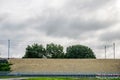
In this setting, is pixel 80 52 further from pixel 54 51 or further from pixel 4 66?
pixel 4 66

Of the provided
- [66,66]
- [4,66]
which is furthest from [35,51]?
[4,66]

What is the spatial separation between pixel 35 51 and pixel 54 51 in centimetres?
548

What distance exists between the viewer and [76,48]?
9250 centimetres

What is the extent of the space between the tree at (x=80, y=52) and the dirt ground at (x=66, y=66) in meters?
14.4

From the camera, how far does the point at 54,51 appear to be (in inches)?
3570

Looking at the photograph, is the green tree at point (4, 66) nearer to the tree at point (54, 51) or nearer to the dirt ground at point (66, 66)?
the dirt ground at point (66, 66)

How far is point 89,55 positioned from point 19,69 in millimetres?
25045

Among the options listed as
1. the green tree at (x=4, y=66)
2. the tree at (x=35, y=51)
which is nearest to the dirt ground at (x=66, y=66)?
the green tree at (x=4, y=66)

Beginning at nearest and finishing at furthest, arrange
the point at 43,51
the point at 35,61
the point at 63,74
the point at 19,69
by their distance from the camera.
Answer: the point at 63,74, the point at 19,69, the point at 35,61, the point at 43,51

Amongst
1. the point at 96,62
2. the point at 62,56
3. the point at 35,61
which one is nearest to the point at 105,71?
the point at 96,62

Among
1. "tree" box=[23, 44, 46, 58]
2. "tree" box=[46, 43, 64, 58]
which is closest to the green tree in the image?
"tree" box=[23, 44, 46, 58]

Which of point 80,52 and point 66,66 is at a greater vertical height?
point 80,52

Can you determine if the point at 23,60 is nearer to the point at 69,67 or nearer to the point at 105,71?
the point at 69,67

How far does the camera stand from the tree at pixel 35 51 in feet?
284
